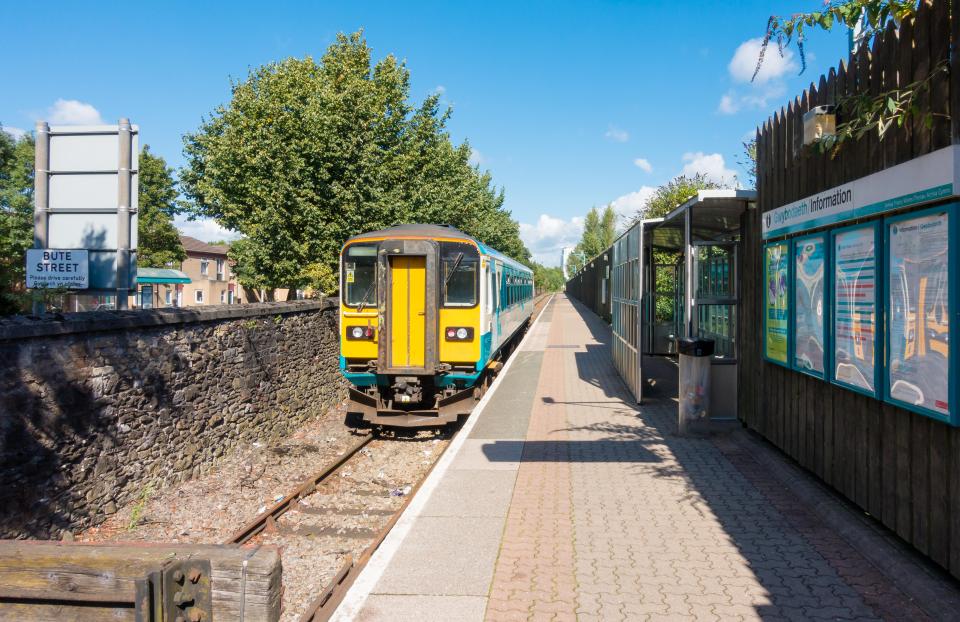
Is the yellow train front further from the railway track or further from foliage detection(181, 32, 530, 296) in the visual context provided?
foliage detection(181, 32, 530, 296)

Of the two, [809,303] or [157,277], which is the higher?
[157,277]

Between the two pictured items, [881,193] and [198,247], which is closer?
[881,193]

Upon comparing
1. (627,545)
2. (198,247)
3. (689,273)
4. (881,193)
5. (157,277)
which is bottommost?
(627,545)

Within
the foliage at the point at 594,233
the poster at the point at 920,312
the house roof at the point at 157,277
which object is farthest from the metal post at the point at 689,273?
the foliage at the point at 594,233

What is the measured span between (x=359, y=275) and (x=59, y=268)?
452 cm

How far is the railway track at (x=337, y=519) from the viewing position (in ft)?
17.2

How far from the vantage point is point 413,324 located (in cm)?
1065

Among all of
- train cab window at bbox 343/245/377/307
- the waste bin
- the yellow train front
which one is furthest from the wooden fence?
train cab window at bbox 343/245/377/307

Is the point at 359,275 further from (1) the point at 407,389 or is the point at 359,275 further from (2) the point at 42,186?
(2) the point at 42,186

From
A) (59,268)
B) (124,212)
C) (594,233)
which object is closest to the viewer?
(59,268)

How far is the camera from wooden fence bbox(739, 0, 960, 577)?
4211mm

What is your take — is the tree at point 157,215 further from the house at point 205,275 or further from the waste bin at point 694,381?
the waste bin at point 694,381

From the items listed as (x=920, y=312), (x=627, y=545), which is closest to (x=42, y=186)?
(x=627, y=545)

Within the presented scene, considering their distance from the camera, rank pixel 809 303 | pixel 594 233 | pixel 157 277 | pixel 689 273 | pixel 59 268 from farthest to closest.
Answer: pixel 594 233 → pixel 157 277 → pixel 689 273 → pixel 59 268 → pixel 809 303
